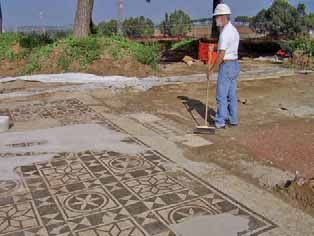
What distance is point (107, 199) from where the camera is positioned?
313 cm

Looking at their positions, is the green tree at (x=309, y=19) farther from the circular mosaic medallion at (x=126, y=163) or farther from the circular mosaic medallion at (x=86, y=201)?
the circular mosaic medallion at (x=86, y=201)

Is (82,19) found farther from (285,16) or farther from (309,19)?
(309,19)

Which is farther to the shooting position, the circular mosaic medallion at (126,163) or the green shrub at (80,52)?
the green shrub at (80,52)

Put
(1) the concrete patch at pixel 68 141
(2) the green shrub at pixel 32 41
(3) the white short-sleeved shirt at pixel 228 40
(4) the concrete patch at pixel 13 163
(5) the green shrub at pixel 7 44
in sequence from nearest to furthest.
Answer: (4) the concrete patch at pixel 13 163
(1) the concrete patch at pixel 68 141
(3) the white short-sleeved shirt at pixel 228 40
(5) the green shrub at pixel 7 44
(2) the green shrub at pixel 32 41

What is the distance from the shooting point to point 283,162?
409 cm

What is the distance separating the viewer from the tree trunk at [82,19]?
462 inches

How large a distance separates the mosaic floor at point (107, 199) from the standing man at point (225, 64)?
60.0 inches

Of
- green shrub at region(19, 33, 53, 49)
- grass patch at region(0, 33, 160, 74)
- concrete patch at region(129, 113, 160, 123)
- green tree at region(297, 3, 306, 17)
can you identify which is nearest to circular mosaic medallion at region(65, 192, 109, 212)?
concrete patch at region(129, 113, 160, 123)

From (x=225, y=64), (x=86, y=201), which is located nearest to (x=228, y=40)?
(x=225, y=64)

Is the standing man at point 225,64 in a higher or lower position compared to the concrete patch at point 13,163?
higher

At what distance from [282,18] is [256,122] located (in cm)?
4013

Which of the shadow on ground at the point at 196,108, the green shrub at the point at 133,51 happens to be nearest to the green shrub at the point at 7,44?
the green shrub at the point at 133,51

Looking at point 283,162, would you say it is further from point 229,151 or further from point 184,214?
point 184,214

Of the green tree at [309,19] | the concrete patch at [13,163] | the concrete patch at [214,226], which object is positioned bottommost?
the concrete patch at [214,226]
